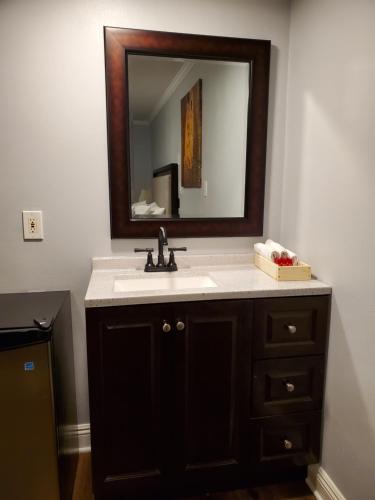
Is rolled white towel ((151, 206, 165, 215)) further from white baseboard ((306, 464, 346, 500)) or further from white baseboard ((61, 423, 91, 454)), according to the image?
white baseboard ((306, 464, 346, 500))

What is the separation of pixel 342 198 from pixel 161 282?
848 millimetres

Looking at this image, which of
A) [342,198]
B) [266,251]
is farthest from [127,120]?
[342,198]

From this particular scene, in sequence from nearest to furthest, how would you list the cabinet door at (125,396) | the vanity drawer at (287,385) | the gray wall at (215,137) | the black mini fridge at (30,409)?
the black mini fridge at (30,409) → the cabinet door at (125,396) → the vanity drawer at (287,385) → the gray wall at (215,137)

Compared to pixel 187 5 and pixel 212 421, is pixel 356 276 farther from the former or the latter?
pixel 187 5

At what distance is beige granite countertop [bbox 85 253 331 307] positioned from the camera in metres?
1.33

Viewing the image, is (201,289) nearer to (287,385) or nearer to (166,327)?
(166,327)

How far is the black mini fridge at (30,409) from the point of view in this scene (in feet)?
3.79

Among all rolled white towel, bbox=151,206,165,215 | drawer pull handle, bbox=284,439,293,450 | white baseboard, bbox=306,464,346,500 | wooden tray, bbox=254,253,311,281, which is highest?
rolled white towel, bbox=151,206,165,215

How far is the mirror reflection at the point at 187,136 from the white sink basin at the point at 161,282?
0.31 m

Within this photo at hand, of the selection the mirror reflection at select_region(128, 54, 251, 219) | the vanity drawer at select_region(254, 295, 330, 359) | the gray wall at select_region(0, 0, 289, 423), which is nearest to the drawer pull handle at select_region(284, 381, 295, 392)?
the vanity drawer at select_region(254, 295, 330, 359)

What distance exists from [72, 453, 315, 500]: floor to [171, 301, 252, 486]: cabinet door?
170 millimetres

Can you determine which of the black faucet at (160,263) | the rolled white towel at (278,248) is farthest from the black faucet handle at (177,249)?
the rolled white towel at (278,248)

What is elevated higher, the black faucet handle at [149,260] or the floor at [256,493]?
the black faucet handle at [149,260]

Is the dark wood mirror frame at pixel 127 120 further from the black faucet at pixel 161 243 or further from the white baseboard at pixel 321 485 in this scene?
the white baseboard at pixel 321 485
